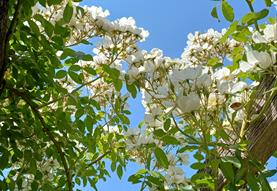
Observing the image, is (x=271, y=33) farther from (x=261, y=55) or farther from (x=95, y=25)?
(x=95, y=25)

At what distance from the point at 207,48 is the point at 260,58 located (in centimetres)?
78

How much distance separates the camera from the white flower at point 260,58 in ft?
3.61

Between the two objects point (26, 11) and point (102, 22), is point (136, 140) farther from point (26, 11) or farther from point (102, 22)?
point (102, 22)

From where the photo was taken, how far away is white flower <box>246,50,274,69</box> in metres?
1.10

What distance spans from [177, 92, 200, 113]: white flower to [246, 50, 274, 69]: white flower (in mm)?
181

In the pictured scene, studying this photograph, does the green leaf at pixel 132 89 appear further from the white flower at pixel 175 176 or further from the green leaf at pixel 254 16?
the green leaf at pixel 254 16

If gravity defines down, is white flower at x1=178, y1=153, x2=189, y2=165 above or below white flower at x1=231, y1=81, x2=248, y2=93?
above

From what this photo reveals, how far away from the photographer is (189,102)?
101 centimetres

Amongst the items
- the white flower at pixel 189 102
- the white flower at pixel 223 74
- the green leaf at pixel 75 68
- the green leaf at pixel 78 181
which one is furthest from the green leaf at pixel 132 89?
the green leaf at pixel 78 181

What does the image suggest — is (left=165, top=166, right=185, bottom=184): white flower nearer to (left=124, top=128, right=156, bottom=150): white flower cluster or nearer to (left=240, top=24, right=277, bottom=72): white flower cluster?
(left=124, top=128, right=156, bottom=150): white flower cluster

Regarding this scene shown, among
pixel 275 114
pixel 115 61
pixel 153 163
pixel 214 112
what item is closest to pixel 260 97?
pixel 275 114

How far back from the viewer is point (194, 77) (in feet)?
3.48

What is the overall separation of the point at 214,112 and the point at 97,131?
0.59 metres

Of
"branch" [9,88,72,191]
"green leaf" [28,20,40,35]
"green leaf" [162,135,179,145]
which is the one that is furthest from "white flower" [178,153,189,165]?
"green leaf" [28,20,40,35]
